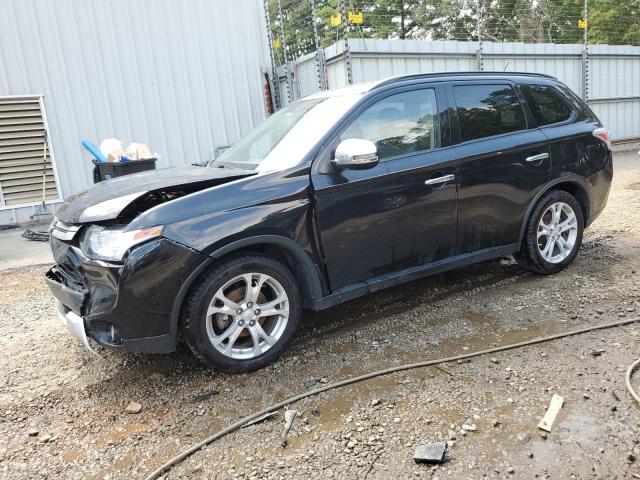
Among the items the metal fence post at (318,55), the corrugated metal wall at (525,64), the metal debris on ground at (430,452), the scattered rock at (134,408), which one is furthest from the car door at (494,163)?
the metal fence post at (318,55)

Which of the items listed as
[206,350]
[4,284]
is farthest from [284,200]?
[4,284]

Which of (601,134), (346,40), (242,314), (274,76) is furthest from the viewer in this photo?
(274,76)

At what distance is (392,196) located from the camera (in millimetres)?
3613

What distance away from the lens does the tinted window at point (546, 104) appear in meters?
4.54

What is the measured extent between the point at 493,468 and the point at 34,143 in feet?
31.6

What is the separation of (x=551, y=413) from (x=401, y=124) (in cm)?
222

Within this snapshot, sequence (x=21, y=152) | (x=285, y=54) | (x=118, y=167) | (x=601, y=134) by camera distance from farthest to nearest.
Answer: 1. (x=285, y=54)
2. (x=21, y=152)
3. (x=118, y=167)
4. (x=601, y=134)

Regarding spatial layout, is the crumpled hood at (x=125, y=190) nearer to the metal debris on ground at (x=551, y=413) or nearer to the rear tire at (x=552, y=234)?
the metal debris on ground at (x=551, y=413)

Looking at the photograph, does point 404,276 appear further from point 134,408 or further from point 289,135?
point 134,408

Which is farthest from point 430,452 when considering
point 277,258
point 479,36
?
point 479,36

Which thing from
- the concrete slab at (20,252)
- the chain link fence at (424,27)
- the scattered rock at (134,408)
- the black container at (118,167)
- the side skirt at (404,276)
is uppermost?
the chain link fence at (424,27)

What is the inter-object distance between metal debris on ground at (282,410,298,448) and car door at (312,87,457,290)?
3.19 ft

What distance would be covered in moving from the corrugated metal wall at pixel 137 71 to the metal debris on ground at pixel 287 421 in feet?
27.1

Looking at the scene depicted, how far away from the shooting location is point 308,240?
11.0 feet
